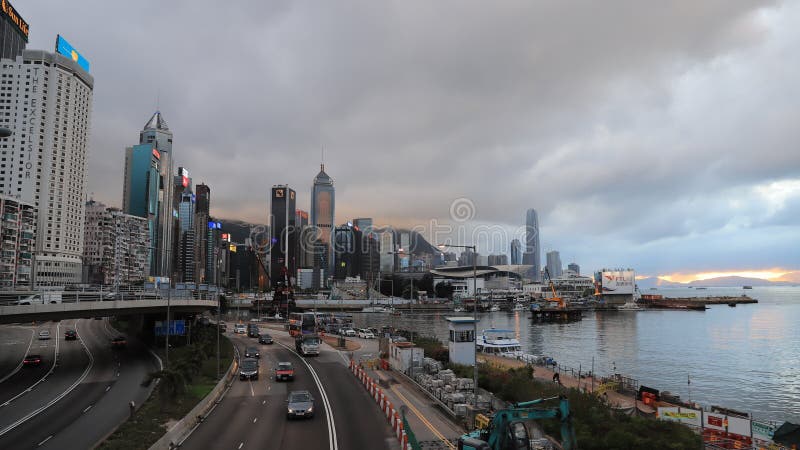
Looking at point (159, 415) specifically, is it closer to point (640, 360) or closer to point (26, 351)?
point (26, 351)

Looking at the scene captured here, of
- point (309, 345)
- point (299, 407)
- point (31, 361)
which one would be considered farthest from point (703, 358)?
point (31, 361)

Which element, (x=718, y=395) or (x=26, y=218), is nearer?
(x=718, y=395)

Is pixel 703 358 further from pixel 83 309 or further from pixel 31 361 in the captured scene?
pixel 31 361

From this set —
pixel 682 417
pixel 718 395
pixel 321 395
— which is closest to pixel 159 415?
pixel 321 395

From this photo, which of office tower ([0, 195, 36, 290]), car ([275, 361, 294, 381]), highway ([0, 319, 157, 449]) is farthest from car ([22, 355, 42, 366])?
office tower ([0, 195, 36, 290])

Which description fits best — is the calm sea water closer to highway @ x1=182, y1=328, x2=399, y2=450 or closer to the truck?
highway @ x1=182, y1=328, x2=399, y2=450
